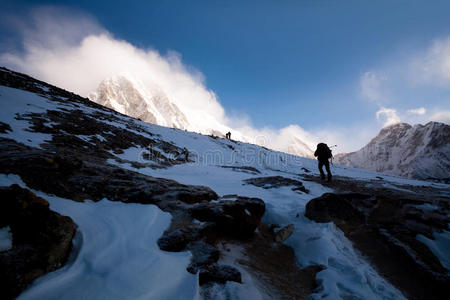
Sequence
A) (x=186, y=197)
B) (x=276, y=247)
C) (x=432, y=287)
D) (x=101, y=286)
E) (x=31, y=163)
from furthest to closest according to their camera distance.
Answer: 1. (x=186, y=197)
2. (x=276, y=247)
3. (x=31, y=163)
4. (x=432, y=287)
5. (x=101, y=286)

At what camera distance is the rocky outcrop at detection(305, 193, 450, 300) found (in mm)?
3037

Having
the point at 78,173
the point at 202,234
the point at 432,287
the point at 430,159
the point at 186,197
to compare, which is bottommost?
the point at 432,287

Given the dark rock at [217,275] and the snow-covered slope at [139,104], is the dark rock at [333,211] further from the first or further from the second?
the snow-covered slope at [139,104]

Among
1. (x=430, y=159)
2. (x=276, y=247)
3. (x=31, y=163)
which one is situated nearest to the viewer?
(x=31, y=163)

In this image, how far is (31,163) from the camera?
373cm

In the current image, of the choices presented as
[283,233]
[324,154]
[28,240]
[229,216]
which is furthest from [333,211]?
[324,154]

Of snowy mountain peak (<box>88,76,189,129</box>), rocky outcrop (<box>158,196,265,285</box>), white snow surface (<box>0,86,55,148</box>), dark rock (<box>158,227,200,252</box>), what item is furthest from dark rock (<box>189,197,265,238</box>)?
snowy mountain peak (<box>88,76,189,129</box>)

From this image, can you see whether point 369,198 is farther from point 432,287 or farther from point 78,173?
point 78,173

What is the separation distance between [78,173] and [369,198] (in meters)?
8.27

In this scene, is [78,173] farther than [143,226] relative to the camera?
Yes

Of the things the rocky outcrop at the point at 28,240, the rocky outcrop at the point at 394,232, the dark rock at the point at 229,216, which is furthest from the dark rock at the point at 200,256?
the rocky outcrop at the point at 394,232

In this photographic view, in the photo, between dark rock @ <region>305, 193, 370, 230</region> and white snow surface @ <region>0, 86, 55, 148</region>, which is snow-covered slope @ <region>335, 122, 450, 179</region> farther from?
white snow surface @ <region>0, 86, 55, 148</region>

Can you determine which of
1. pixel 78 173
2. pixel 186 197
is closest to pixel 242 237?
pixel 186 197

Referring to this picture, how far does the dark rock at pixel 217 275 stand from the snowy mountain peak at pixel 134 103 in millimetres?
161428
